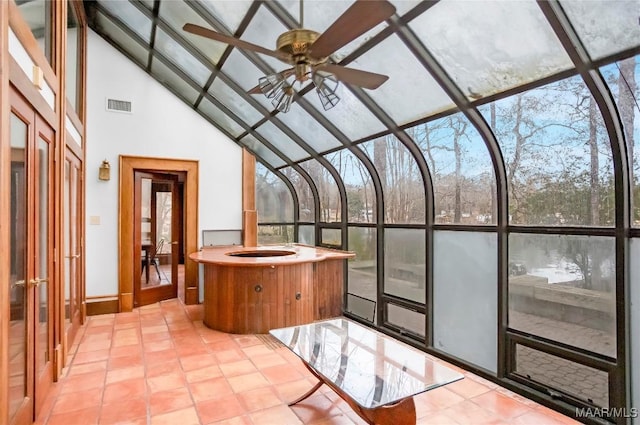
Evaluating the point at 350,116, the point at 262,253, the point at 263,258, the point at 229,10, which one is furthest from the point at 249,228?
the point at 229,10

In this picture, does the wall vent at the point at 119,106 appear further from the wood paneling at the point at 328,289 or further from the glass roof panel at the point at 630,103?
the glass roof panel at the point at 630,103

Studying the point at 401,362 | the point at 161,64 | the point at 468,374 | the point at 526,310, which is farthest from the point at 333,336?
the point at 161,64

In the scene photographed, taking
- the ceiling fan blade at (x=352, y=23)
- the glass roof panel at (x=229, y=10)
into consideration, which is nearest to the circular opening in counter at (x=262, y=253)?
the glass roof panel at (x=229, y=10)

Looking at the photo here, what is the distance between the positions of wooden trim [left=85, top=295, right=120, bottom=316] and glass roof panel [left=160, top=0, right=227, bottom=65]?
3694 mm

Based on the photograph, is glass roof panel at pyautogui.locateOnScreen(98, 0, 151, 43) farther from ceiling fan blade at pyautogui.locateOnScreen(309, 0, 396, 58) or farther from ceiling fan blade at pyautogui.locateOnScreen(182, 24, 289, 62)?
ceiling fan blade at pyautogui.locateOnScreen(309, 0, 396, 58)

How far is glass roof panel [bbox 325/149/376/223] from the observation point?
503cm

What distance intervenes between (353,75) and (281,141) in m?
3.62

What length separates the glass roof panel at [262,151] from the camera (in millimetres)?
6142

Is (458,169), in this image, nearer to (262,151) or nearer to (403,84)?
(403,84)

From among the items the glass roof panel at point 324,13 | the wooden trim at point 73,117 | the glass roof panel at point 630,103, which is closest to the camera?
the glass roof panel at point 630,103

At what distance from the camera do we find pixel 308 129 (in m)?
5.00

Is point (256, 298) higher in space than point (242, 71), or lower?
lower

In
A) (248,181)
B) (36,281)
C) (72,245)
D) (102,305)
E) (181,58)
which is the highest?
(181,58)

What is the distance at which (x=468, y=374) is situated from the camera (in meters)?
3.37
